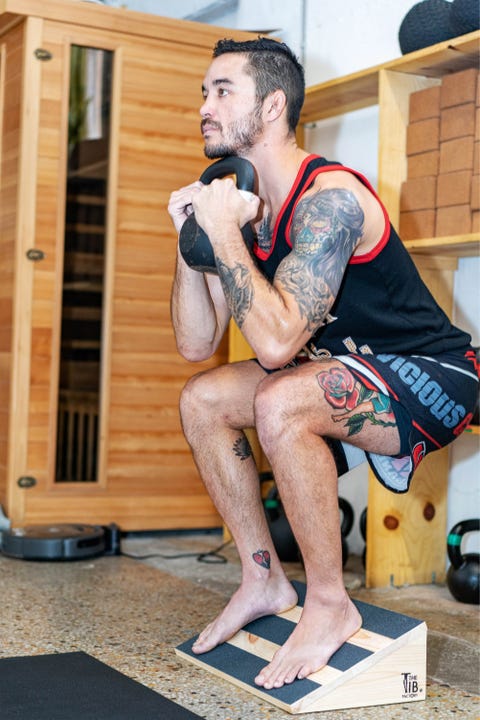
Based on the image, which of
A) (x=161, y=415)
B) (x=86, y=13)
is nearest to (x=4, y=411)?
(x=161, y=415)

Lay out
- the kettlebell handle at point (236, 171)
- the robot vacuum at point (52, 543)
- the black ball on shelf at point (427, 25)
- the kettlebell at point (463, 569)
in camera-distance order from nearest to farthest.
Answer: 1. the kettlebell handle at point (236, 171)
2. the kettlebell at point (463, 569)
3. the black ball on shelf at point (427, 25)
4. the robot vacuum at point (52, 543)

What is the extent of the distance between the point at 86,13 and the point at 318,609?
2470mm

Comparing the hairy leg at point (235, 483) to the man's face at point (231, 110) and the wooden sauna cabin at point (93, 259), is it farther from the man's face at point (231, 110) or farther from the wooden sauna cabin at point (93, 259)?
the wooden sauna cabin at point (93, 259)

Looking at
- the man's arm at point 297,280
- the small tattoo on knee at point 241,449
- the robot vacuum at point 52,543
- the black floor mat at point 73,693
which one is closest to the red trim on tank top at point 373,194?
the man's arm at point 297,280

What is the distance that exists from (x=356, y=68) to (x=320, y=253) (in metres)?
1.87

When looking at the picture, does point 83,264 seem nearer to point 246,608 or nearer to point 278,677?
point 246,608

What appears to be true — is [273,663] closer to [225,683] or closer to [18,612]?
[225,683]

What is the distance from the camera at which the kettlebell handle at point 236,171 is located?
6.53 feet

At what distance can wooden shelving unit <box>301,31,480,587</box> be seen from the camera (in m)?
2.91

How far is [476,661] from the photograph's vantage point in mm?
2170

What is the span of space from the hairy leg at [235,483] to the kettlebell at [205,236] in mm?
288

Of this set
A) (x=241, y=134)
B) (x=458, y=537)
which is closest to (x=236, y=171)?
(x=241, y=134)

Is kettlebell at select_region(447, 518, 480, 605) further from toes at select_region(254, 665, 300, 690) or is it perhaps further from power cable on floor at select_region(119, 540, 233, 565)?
toes at select_region(254, 665, 300, 690)

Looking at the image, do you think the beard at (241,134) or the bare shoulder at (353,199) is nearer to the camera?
the bare shoulder at (353,199)
